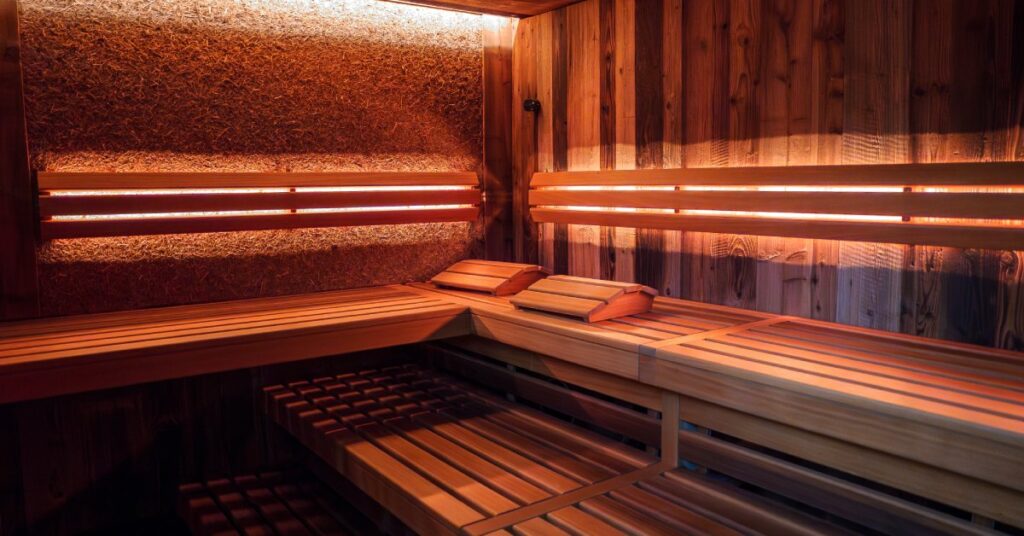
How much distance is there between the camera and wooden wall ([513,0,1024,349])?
2.44 metres

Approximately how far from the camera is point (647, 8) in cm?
352

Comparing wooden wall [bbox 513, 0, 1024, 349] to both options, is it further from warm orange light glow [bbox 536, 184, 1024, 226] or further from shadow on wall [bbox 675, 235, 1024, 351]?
warm orange light glow [bbox 536, 184, 1024, 226]

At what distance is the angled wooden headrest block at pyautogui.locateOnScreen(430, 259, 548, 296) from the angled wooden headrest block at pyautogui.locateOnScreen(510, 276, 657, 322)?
37 centimetres

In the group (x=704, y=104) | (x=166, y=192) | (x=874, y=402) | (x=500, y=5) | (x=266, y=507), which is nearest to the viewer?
(x=874, y=402)

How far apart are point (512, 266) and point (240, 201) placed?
129 cm

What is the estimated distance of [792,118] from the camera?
296 centimetres

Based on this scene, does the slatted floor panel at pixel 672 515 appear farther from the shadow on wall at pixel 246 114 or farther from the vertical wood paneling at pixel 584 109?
the shadow on wall at pixel 246 114

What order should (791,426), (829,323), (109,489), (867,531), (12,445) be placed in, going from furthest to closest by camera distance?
(109,489), (12,445), (829,323), (867,531), (791,426)

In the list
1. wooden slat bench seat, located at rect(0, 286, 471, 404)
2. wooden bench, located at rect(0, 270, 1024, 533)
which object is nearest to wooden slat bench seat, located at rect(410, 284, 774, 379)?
wooden bench, located at rect(0, 270, 1024, 533)

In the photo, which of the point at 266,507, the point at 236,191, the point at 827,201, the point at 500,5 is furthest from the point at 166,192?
the point at 827,201

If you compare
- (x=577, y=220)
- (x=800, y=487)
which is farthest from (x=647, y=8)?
(x=800, y=487)

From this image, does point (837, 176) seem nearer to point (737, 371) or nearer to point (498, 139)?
point (737, 371)

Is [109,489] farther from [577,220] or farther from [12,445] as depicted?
[577,220]

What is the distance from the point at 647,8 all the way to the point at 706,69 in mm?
457
